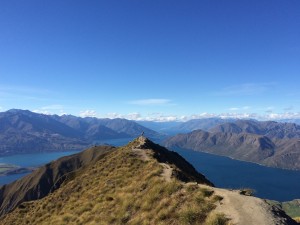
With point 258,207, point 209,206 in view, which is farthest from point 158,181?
point 258,207

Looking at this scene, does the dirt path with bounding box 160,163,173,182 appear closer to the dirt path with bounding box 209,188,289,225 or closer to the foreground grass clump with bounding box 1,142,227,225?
the foreground grass clump with bounding box 1,142,227,225

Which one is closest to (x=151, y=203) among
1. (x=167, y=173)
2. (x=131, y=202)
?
(x=131, y=202)

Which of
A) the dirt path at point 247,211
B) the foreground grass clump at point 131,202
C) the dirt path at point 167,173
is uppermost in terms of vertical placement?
the dirt path at point 167,173

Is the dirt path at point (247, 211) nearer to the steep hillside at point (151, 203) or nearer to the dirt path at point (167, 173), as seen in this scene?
the steep hillside at point (151, 203)

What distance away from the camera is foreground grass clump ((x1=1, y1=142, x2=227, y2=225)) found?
2222cm

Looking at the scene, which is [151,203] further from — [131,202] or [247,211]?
[247,211]

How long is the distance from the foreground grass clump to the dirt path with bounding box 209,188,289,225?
866mm

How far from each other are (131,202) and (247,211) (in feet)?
39.3

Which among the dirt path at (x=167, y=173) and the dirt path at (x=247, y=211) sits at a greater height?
the dirt path at (x=167, y=173)

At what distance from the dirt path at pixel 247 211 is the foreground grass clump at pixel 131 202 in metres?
0.87

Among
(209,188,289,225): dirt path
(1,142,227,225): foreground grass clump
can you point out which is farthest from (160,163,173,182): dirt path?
(209,188,289,225): dirt path

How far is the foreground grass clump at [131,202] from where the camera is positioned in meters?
22.2

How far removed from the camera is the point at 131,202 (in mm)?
28250

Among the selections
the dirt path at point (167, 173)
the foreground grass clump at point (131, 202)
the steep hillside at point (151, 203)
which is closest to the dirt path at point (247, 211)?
the steep hillside at point (151, 203)
